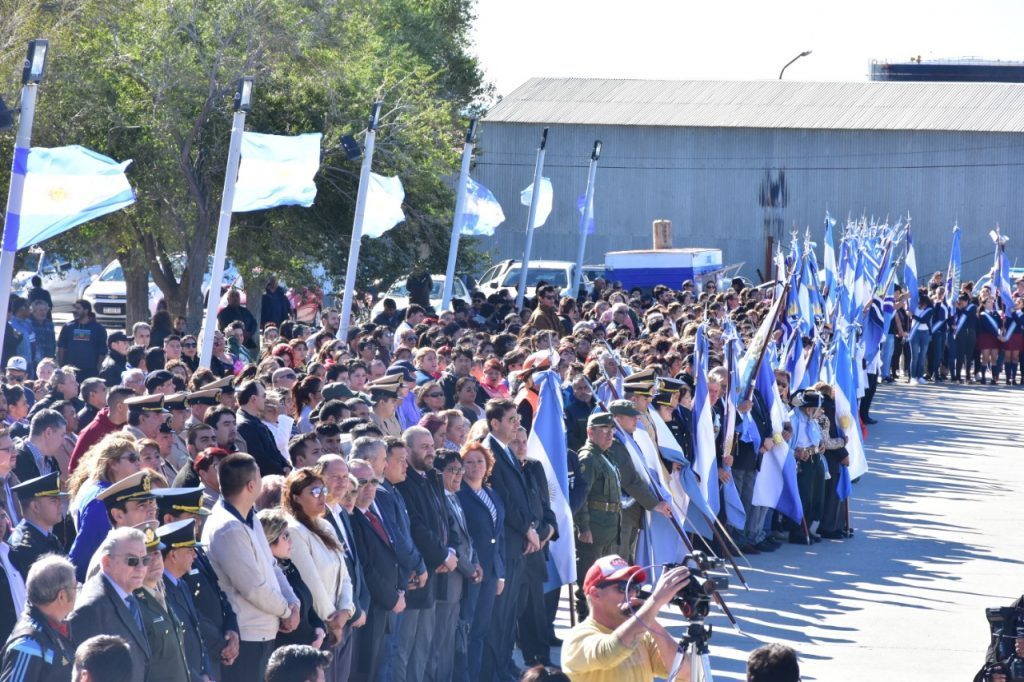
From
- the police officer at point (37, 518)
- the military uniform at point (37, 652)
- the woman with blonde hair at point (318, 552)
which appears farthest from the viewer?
the woman with blonde hair at point (318, 552)

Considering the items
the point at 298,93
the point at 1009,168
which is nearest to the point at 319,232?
the point at 298,93

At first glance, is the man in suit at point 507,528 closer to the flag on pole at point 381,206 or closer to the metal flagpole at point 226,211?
the metal flagpole at point 226,211

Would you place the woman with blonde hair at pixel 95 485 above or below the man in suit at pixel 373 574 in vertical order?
above

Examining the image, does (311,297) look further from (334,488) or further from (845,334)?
(334,488)

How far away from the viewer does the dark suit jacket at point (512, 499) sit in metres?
10.7

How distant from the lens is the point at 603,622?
6.59 metres

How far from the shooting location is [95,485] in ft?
26.3

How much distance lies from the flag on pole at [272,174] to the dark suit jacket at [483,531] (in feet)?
22.3

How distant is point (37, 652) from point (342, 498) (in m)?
2.47

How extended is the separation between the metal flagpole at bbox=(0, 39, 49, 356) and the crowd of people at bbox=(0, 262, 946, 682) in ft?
3.47

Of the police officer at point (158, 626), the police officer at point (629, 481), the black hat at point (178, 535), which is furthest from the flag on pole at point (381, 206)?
the police officer at point (158, 626)

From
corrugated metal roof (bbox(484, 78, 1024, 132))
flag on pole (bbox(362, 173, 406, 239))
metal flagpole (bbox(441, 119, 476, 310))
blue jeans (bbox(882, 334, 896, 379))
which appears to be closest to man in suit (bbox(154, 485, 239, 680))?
flag on pole (bbox(362, 173, 406, 239))

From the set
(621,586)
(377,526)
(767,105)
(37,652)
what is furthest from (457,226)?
(767,105)

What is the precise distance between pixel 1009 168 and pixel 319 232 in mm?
35305
